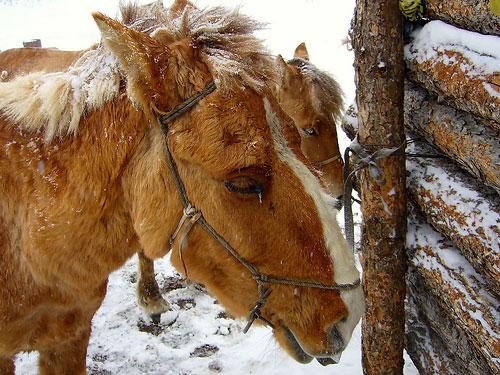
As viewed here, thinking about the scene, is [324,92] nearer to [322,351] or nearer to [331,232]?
[331,232]

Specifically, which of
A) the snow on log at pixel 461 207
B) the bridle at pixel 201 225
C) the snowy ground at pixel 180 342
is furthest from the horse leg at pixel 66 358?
the snow on log at pixel 461 207

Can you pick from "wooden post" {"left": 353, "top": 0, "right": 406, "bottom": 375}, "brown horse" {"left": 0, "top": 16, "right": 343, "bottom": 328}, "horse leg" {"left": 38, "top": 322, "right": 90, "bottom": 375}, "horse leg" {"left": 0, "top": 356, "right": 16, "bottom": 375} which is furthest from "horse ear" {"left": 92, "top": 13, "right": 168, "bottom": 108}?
"brown horse" {"left": 0, "top": 16, "right": 343, "bottom": 328}

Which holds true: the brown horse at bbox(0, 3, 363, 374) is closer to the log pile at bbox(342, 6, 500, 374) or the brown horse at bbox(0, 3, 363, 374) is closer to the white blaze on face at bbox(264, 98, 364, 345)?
the white blaze on face at bbox(264, 98, 364, 345)

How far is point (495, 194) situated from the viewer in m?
2.13

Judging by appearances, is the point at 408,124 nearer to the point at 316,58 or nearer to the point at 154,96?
the point at 154,96

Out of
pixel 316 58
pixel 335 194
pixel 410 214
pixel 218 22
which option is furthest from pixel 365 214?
pixel 316 58

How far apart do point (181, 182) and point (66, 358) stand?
1892 millimetres

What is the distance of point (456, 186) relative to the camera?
2297mm

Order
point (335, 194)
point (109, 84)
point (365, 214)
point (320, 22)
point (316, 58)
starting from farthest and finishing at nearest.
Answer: point (320, 22)
point (316, 58)
point (335, 194)
point (365, 214)
point (109, 84)

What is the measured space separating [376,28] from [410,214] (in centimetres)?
116

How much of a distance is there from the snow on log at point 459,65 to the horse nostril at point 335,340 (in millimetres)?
1166

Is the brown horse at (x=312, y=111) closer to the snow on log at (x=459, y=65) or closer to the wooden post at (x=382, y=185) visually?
the wooden post at (x=382, y=185)

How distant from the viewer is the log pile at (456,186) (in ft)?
6.29

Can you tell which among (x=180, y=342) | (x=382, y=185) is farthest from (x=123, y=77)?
(x=180, y=342)
